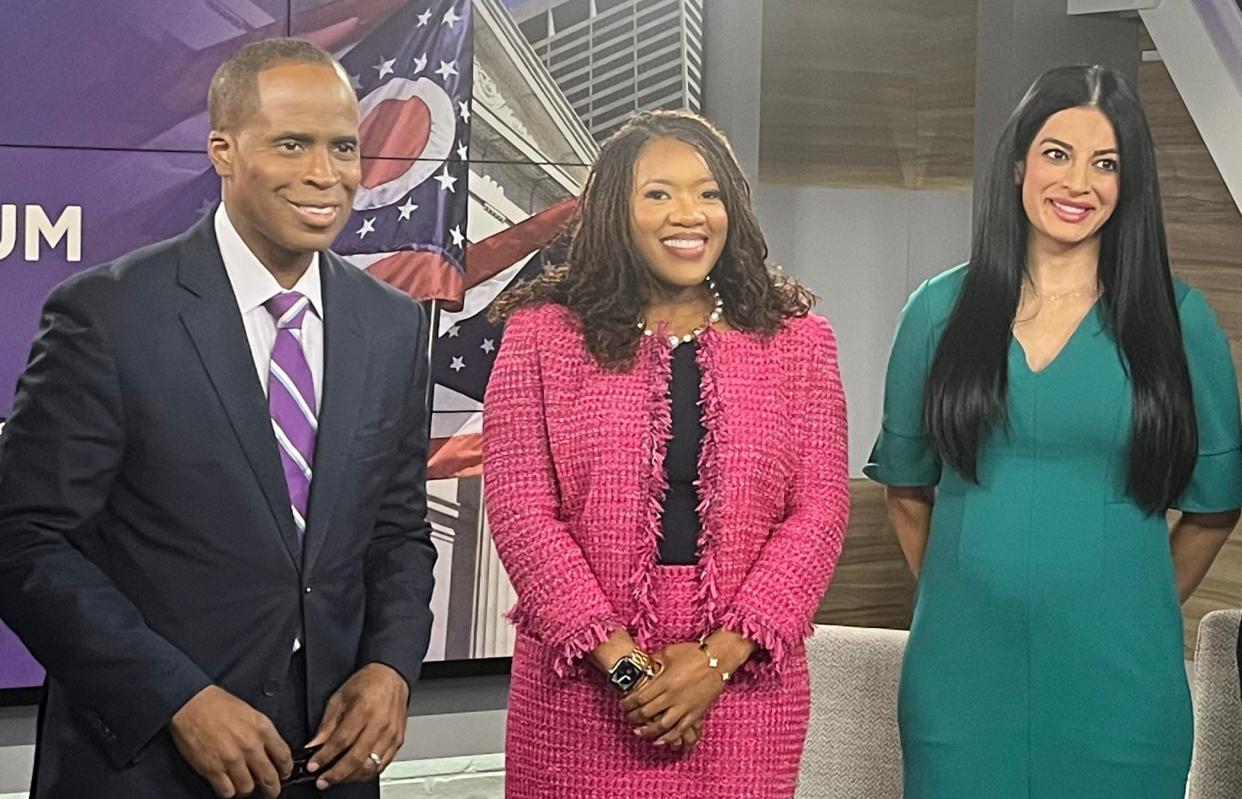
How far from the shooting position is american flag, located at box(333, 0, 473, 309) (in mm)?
4699

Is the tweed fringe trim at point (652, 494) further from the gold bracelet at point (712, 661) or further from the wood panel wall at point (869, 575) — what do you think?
the wood panel wall at point (869, 575)

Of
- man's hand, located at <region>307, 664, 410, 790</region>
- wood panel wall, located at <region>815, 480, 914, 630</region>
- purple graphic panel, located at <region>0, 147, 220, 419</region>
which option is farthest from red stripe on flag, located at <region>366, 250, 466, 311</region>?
man's hand, located at <region>307, 664, 410, 790</region>

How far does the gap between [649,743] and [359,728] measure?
0.57 metres

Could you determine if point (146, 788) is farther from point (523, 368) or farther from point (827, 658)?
point (827, 658)

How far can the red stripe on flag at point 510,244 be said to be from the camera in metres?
4.89

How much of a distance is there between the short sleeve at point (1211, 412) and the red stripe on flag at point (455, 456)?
2.46 m

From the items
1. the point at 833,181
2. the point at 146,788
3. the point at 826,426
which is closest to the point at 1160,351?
the point at 826,426

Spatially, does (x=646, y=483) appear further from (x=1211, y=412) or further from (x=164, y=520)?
(x=1211, y=412)

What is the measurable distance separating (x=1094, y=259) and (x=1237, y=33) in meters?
2.03

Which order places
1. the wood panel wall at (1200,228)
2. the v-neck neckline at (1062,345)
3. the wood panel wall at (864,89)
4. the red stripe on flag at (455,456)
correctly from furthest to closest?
the wood panel wall at (864,89) → the wood panel wall at (1200,228) → the red stripe on flag at (455,456) → the v-neck neckline at (1062,345)

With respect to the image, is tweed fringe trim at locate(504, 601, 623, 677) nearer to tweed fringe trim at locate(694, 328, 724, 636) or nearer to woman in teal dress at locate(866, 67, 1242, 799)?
tweed fringe trim at locate(694, 328, 724, 636)

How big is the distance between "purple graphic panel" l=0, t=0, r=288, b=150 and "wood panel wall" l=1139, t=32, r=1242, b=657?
264 cm

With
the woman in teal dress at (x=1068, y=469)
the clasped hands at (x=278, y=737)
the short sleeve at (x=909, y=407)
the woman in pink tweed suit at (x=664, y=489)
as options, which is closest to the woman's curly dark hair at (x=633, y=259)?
the woman in pink tweed suit at (x=664, y=489)

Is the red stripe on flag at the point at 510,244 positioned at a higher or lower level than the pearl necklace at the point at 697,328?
higher
